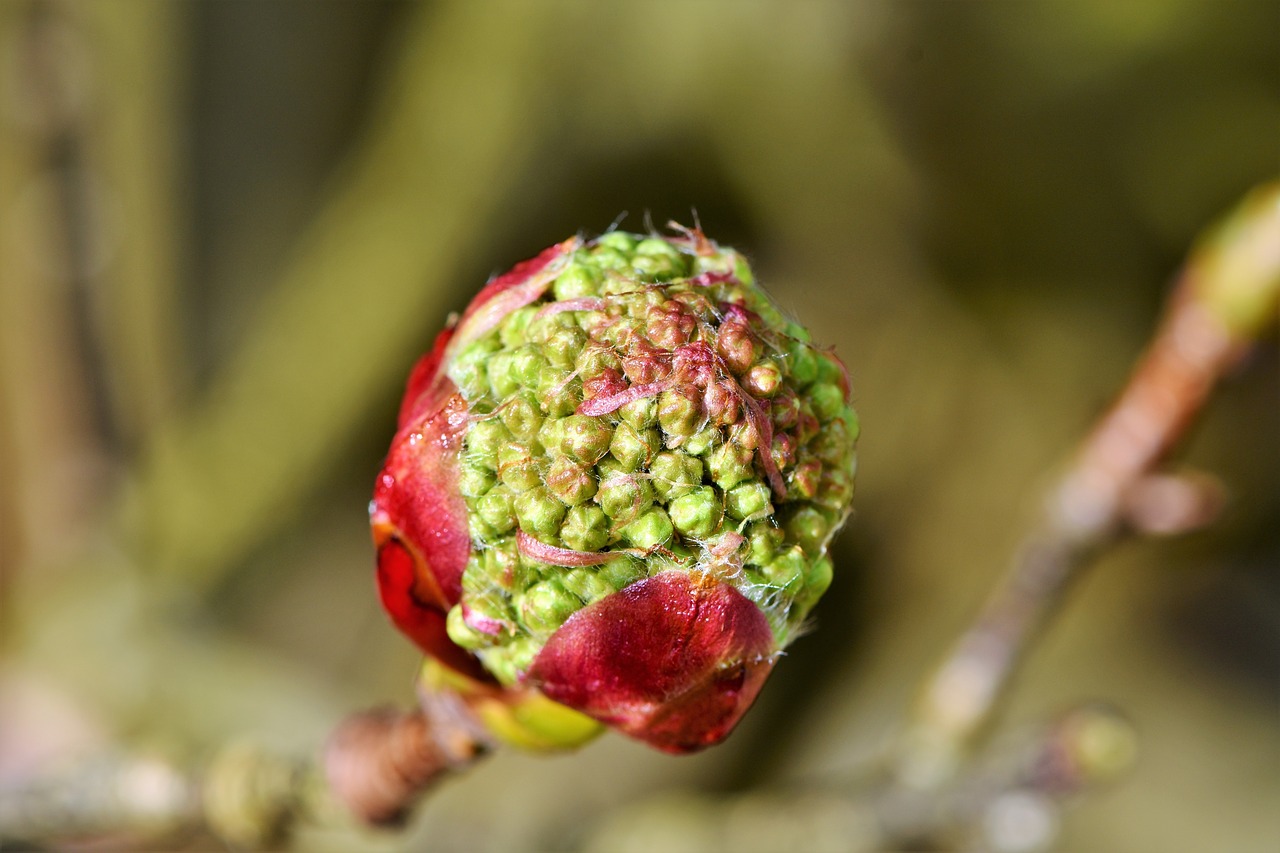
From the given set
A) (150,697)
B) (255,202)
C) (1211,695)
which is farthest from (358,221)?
(1211,695)

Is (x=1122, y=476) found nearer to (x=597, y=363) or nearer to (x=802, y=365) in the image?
(x=802, y=365)

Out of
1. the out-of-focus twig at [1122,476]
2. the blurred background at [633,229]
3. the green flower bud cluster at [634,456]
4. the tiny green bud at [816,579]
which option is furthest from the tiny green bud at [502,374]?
the blurred background at [633,229]

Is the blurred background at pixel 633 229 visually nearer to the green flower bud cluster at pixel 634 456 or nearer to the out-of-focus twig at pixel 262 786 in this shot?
the out-of-focus twig at pixel 262 786

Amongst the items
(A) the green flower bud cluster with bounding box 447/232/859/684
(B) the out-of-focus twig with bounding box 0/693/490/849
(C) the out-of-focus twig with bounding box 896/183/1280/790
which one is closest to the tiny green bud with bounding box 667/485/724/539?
(A) the green flower bud cluster with bounding box 447/232/859/684

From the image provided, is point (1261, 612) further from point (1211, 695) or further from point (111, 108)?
point (111, 108)

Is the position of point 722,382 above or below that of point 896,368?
below

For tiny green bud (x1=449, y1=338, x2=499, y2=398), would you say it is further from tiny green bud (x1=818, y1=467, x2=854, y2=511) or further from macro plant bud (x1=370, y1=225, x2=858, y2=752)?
tiny green bud (x1=818, y1=467, x2=854, y2=511)
